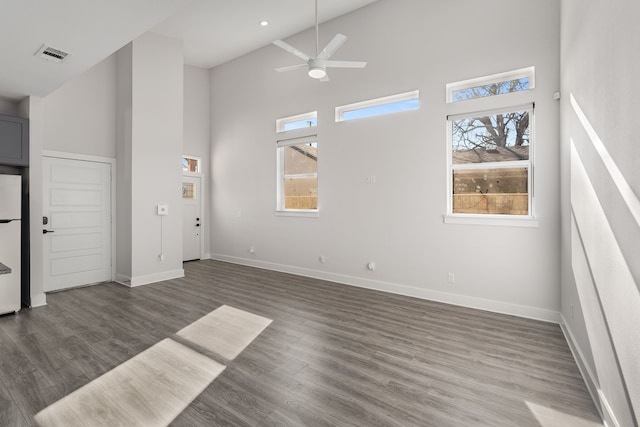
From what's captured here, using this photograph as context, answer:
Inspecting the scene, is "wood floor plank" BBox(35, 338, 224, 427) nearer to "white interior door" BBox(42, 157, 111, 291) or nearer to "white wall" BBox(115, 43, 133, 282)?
"white wall" BBox(115, 43, 133, 282)

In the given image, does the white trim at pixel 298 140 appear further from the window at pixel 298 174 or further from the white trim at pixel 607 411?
the white trim at pixel 607 411

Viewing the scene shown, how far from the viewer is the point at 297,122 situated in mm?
6020

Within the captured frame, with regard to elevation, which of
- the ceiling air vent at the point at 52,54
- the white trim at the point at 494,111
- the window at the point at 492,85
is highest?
the window at the point at 492,85

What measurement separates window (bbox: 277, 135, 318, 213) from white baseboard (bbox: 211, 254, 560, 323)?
1137mm

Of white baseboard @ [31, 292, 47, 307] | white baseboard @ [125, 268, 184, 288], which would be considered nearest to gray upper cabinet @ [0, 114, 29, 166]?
white baseboard @ [31, 292, 47, 307]

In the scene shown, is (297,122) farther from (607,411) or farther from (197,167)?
(607,411)

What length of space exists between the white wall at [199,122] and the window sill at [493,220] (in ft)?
18.0

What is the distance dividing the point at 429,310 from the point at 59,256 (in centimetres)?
551

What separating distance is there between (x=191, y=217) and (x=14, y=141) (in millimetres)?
3627

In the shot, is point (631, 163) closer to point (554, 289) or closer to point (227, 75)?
point (554, 289)

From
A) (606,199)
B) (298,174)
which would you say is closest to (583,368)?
(606,199)

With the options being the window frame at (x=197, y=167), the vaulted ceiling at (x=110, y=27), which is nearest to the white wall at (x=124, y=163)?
the vaulted ceiling at (x=110, y=27)

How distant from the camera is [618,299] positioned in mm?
1608

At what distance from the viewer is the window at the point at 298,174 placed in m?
5.78
